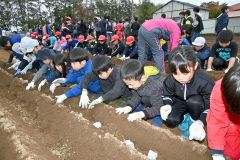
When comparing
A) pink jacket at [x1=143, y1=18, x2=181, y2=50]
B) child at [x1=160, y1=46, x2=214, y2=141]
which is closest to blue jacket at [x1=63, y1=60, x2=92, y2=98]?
pink jacket at [x1=143, y1=18, x2=181, y2=50]

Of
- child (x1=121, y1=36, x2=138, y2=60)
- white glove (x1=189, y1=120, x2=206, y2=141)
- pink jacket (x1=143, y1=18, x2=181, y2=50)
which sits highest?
pink jacket (x1=143, y1=18, x2=181, y2=50)

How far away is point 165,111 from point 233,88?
1.74 metres

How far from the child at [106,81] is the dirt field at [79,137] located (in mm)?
172

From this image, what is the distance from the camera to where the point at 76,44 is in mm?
12438

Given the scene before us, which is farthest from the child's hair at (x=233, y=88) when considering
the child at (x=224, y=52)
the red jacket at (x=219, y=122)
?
the child at (x=224, y=52)

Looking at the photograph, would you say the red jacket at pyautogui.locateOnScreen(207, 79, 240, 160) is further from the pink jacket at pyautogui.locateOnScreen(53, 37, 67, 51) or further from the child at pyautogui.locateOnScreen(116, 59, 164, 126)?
the pink jacket at pyautogui.locateOnScreen(53, 37, 67, 51)

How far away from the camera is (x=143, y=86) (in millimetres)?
3773

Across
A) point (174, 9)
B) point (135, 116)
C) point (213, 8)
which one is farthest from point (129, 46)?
point (213, 8)

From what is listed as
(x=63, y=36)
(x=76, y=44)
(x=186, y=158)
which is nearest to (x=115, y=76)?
(x=186, y=158)

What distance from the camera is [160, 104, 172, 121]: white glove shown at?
356 centimetres

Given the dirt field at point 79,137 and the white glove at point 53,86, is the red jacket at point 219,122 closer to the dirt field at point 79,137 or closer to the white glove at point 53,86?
the dirt field at point 79,137

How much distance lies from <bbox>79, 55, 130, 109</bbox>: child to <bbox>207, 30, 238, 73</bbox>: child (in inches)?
96.5

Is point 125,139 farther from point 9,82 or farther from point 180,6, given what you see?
point 180,6

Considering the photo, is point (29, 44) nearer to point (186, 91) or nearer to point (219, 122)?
point (186, 91)
